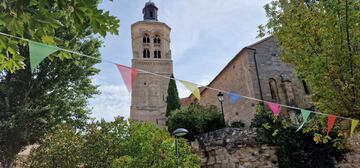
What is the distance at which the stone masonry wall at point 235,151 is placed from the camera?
1221cm

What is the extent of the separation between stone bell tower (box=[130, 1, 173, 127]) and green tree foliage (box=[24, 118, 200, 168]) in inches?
775

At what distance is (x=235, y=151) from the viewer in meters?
12.4

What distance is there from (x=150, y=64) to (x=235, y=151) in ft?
82.5

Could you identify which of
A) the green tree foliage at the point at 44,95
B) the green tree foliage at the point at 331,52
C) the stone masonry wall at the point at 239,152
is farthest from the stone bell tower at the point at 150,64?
the green tree foliage at the point at 331,52

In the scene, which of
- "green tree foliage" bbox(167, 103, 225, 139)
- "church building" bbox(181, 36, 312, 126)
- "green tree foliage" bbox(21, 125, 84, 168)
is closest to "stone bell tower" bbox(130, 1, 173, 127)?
"church building" bbox(181, 36, 312, 126)

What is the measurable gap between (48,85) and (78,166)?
141 inches

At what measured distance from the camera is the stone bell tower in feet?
107

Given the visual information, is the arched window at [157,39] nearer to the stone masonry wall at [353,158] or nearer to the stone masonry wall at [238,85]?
the stone masonry wall at [238,85]

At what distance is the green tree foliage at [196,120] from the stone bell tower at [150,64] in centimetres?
1662

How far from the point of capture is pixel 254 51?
56.9 feet

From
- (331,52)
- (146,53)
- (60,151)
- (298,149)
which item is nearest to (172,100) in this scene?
(298,149)

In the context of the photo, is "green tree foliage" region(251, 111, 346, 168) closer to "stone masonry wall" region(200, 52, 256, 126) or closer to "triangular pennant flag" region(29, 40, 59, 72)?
"stone masonry wall" region(200, 52, 256, 126)

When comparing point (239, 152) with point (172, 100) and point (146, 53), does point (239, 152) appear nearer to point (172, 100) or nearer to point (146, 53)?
point (172, 100)

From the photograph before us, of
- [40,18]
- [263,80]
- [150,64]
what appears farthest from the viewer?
[150,64]
